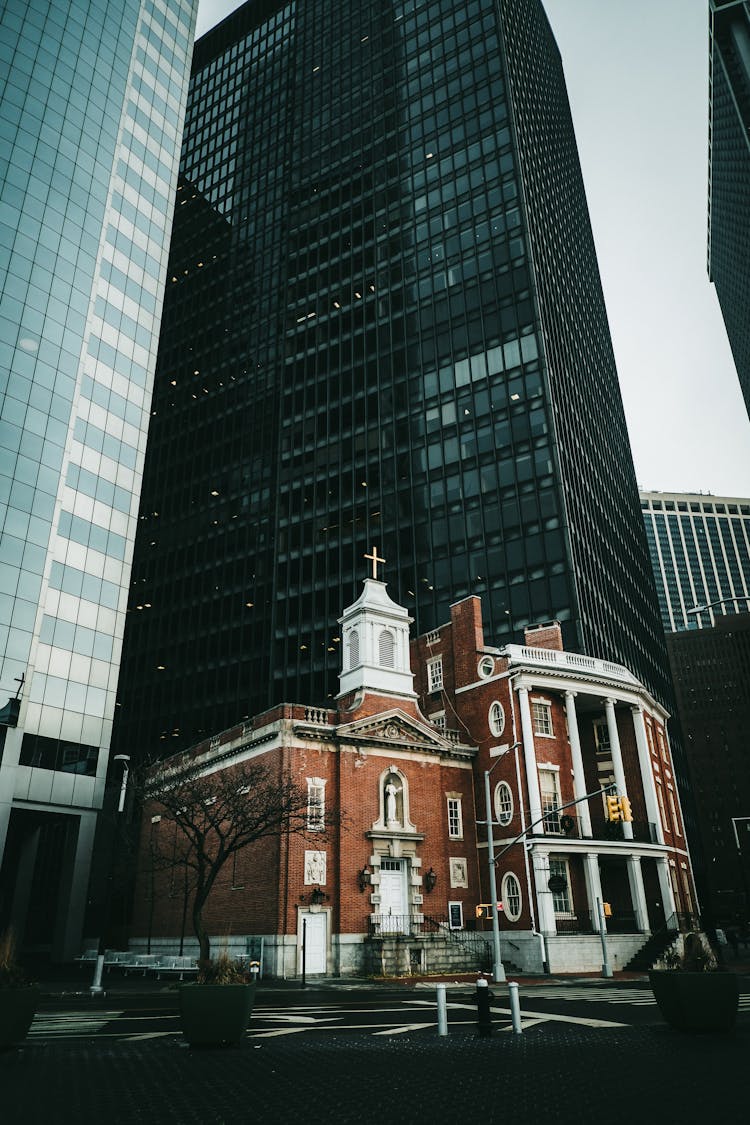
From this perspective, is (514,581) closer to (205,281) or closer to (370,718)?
(370,718)

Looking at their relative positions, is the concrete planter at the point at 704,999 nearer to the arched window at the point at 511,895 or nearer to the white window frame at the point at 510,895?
the white window frame at the point at 510,895

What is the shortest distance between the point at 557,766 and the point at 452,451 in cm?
3878

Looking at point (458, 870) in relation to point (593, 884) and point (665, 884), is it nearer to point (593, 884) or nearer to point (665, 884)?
point (593, 884)

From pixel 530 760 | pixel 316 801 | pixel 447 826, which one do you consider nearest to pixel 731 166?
pixel 530 760

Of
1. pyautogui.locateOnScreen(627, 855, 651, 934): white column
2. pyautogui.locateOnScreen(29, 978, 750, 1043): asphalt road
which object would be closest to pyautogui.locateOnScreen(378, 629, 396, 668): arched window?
pyautogui.locateOnScreen(627, 855, 651, 934): white column

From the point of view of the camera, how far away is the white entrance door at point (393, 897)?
3803cm

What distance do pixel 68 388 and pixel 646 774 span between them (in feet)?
151

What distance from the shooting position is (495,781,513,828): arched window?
42469 millimetres

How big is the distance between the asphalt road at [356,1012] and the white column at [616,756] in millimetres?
14664

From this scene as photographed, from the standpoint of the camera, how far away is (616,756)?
4516cm

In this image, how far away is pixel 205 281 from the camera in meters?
114

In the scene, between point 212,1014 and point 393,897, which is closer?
point 212,1014

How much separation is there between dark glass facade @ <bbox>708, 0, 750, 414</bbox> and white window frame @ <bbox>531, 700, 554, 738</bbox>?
94.2 m

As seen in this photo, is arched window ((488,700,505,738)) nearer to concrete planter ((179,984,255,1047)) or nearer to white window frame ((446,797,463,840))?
white window frame ((446,797,463,840))
